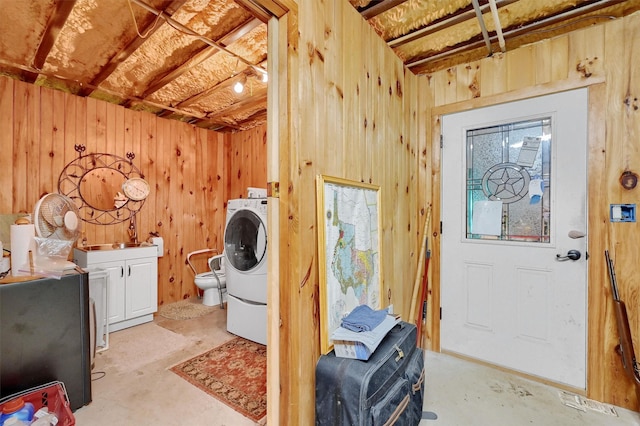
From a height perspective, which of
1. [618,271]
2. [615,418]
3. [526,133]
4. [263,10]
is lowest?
[615,418]

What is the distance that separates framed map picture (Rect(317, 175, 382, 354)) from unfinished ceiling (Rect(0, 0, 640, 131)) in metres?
0.93

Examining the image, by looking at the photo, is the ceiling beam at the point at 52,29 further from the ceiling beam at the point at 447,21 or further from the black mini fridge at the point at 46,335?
the ceiling beam at the point at 447,21

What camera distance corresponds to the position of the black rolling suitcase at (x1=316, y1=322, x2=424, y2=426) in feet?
3.94

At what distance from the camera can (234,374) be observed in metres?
2.18

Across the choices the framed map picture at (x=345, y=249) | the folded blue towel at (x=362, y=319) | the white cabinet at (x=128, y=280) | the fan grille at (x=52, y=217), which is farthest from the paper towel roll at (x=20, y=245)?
the folded blue towel at (x=362, y=319)

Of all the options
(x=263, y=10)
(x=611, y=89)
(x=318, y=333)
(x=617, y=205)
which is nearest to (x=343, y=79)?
(x=263, y=10)

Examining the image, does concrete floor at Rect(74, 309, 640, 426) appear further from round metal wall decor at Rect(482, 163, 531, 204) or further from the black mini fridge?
round metal wall decor at Rect(482, 163, 531, 204)

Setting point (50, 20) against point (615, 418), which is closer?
point (615, 418)

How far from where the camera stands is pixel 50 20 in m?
1.92

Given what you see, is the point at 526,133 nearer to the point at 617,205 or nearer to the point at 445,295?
the point at 617,205

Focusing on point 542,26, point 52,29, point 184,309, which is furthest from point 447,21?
point 184,309

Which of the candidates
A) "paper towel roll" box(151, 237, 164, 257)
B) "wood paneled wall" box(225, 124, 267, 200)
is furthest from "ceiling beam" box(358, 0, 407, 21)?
"paper towel roll" box(151, 237, 164, 257)

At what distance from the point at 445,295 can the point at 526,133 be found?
4.54ft

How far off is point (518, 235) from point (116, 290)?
3585 mm
